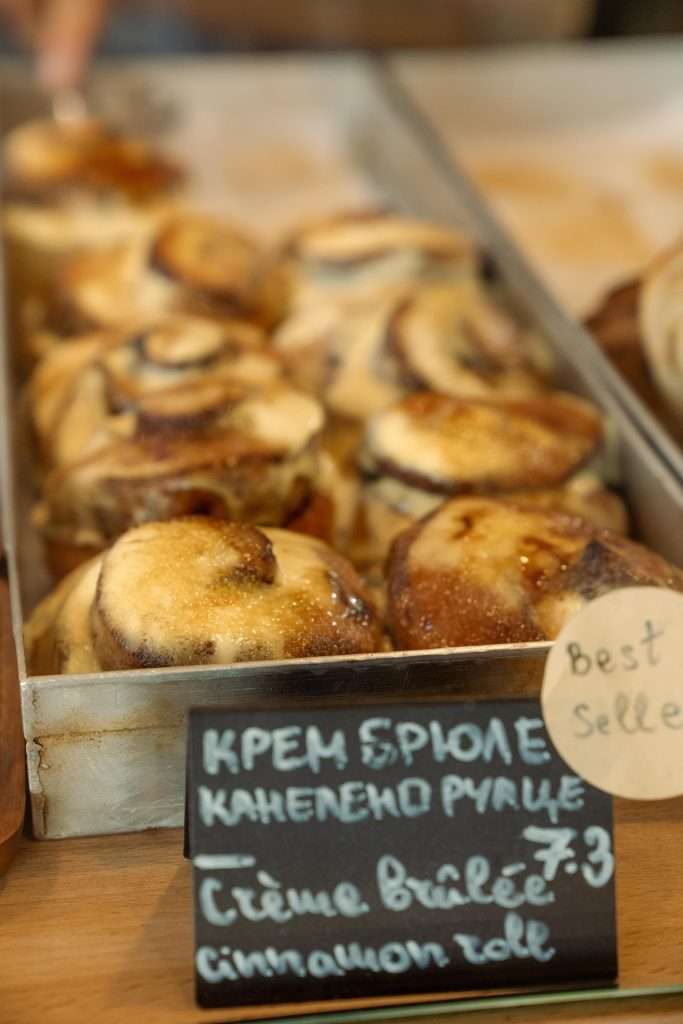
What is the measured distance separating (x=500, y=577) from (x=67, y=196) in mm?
2160

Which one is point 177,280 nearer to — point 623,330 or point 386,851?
point 623,330

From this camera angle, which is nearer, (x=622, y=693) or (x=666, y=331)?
(x=622, y=693)

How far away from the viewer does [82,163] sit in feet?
11.5

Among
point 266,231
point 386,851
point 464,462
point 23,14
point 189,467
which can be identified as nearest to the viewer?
point 386,851

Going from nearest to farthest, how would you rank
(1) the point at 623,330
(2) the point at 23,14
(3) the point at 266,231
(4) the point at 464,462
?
(4) the point at 464,462, (1) the point at 623,330, (3) the point at 266,231, (2) the point at 23,14

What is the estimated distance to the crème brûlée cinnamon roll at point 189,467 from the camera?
194 cm

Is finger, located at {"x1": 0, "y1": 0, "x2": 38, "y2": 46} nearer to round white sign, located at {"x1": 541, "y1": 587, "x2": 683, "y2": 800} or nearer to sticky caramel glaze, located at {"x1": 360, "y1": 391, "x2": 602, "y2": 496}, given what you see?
sticky caramel glaze, located at {"x1": 360, "y1": 391, "x2": 602, "y2": 496}

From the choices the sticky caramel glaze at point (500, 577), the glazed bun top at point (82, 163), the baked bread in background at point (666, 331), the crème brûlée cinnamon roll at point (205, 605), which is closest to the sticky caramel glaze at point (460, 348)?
the baked bread in background at point (666, 331)

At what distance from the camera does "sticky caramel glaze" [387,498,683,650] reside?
1709 millimetres

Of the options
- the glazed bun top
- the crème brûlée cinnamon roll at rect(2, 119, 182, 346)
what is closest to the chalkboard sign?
the crème brûlée cinnamon roll at rect(2, 119, 182, 346)

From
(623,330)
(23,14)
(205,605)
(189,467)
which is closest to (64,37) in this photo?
(23,14)

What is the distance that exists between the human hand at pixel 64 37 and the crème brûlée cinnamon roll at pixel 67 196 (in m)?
0.25

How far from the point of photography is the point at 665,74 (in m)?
4.47

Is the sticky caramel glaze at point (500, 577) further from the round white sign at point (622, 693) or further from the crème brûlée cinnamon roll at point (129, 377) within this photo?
the crème brûlée cinnamon roll at point (129, 377)
